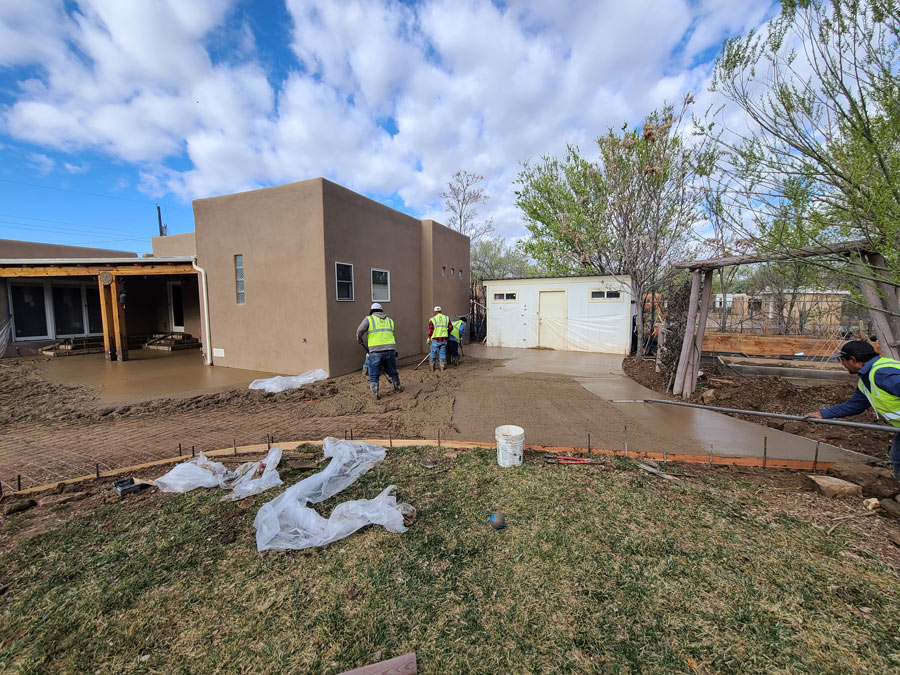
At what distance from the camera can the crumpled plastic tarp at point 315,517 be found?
254 cm

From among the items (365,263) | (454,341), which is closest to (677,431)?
(454,341)

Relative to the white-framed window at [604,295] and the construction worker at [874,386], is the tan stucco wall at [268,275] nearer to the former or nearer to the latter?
the construction worker at [874,386]

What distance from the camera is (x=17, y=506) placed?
2.95m

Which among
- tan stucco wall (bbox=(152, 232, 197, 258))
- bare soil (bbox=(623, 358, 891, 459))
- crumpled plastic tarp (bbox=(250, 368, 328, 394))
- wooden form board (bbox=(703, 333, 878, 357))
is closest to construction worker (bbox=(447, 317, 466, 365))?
crumpled plastic tarp (bbox=(250, 368, 328, 394))

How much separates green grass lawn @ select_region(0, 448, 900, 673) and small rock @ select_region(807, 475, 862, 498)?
2.10 feet

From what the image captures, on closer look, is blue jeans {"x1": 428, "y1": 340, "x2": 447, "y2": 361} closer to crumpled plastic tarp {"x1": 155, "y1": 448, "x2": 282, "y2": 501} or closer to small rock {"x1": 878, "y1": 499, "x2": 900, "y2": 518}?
crumpled plastic tarp {"x1": 155, "y1": 448, "x2": 282, "y2": 501}

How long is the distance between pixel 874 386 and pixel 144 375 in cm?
1123

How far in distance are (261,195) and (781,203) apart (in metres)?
8.79

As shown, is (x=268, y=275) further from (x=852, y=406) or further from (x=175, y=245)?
(x=175, y=245)

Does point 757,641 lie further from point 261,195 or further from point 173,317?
point 173,317

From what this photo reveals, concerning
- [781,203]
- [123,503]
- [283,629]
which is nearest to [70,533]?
→ [123,503]

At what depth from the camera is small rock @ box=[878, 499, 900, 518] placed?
2.76 metres

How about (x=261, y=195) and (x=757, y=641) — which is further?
(x=261, y=195)

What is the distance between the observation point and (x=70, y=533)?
2.66 m
